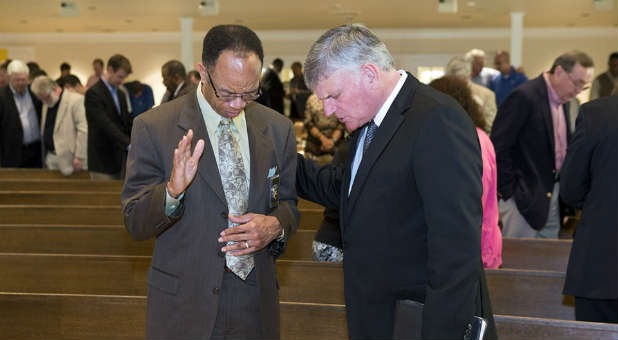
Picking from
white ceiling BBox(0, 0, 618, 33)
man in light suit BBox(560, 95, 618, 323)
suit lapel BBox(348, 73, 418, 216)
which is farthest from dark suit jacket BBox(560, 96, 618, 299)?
white ceiling BBox(0, 0, 618, 33)

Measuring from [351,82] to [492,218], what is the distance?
1576 mm

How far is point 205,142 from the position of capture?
213 cm

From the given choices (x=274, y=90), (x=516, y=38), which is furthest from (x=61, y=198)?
(x=516, y=38)

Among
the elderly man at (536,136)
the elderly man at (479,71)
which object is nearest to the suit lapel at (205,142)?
the elderly man at (536,136)

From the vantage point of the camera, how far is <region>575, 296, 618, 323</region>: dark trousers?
3.11 metres

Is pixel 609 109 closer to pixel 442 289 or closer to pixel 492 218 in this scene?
pixel 492 218

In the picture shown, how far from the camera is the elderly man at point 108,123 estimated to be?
6117 millimetres

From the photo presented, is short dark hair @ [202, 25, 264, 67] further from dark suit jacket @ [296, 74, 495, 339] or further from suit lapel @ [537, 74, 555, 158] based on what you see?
suit lapel @ [537, 74, 555, 158]

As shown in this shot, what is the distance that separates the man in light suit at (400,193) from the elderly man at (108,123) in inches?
179

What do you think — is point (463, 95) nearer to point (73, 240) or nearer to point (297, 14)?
point (73, 240)

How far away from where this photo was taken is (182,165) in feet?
6.33

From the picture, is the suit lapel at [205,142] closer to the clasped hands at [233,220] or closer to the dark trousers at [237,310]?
the clasped hands at [233,220]

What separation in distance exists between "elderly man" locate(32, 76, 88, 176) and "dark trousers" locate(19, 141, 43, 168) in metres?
0.62

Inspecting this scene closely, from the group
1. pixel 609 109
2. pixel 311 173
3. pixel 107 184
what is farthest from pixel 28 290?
pixel 609 109
